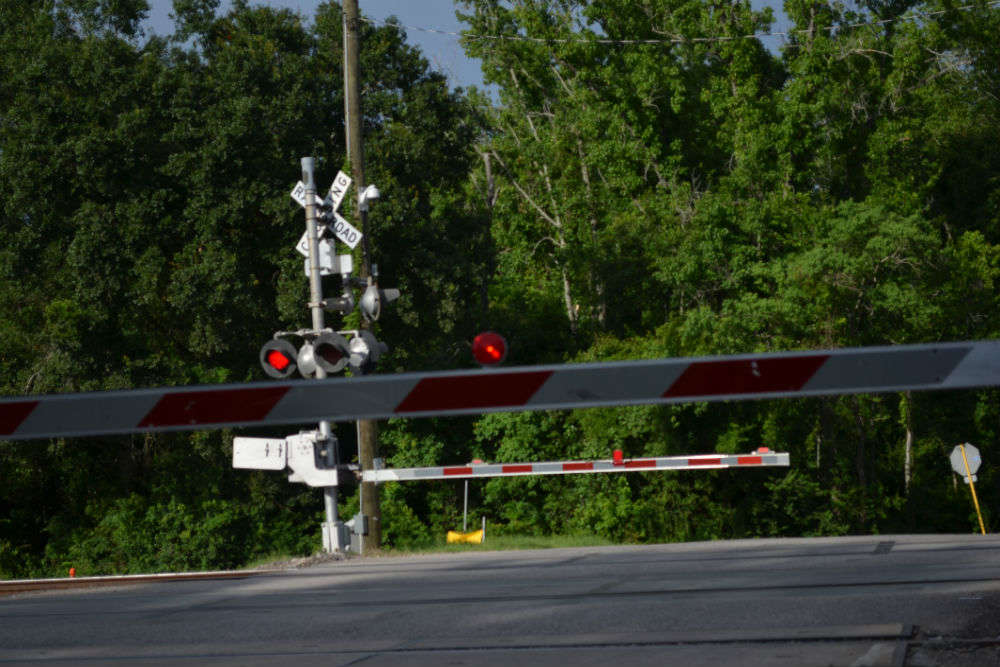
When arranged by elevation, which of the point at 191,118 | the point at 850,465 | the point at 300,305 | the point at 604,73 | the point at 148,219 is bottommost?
the point at 850,465

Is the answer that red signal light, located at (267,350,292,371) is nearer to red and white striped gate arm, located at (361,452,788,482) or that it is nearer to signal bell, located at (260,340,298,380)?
signal bell, located at (260,340,298,380)

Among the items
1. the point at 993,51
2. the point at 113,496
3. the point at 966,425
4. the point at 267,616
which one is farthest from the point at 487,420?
the point at 267,616

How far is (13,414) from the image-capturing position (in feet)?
19.8

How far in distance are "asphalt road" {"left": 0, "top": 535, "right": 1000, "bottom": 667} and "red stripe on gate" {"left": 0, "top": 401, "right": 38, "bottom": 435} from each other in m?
1.39

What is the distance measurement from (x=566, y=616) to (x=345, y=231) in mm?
9856

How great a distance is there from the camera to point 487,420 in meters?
32.5

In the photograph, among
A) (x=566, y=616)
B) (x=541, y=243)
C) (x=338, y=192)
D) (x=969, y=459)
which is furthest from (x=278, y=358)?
(x=541, y=243)

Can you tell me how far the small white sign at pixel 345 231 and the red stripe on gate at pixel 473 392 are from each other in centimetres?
1088

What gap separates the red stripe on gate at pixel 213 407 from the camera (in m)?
5.89

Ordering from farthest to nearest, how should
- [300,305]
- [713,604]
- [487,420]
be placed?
[487,420] < [300,305] < [713,604]

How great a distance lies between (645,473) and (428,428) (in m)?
5.29

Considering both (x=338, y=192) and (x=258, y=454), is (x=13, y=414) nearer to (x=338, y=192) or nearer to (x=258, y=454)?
(x=258, y=454)

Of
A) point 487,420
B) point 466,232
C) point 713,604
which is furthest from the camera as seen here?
point 487,420

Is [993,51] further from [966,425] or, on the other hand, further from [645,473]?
[645,473]
